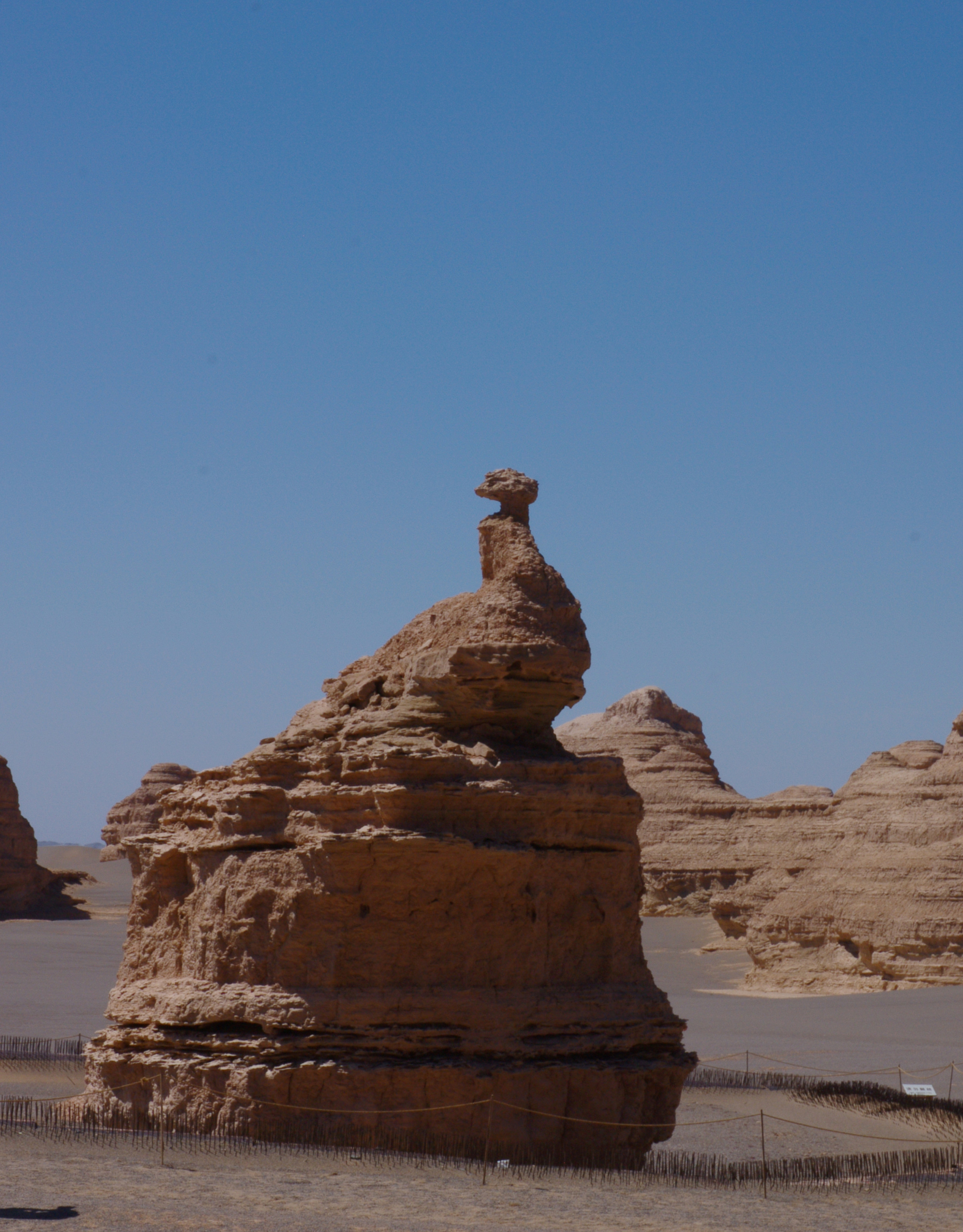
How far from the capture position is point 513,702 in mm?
13812

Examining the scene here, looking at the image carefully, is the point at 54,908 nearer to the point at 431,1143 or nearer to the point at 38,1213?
the point at 431,1143

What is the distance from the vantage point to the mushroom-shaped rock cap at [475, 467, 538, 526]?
14.6 metres

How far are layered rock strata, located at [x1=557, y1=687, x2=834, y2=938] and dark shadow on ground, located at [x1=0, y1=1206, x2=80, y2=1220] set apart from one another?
28863 mm

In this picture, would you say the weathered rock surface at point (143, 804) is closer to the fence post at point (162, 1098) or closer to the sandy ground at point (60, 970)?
the sandy ground at point (60, 970)

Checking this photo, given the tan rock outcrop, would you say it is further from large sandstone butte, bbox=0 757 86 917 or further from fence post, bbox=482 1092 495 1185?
large sandstone butte, bbox=0 757 86 917

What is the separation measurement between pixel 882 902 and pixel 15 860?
29255 millimetres

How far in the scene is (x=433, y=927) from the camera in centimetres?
1298

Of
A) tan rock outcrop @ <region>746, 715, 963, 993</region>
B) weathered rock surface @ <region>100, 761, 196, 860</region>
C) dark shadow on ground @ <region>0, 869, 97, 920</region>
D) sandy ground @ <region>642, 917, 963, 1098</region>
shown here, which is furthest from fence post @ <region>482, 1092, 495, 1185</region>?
weathered rock surface @ <region>100, 761, 196, 860</region>

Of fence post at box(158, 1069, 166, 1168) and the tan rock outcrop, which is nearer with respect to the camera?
fence post at box(158, 1069, 166, 1168)

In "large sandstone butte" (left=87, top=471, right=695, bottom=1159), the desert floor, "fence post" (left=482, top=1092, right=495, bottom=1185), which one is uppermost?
"large sandstone butte" (left=87, top=471, right=695, bottom=1159)

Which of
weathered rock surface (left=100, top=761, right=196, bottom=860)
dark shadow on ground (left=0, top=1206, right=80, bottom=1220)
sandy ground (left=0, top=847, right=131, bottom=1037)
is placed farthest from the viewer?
weathered rock surface (left=100, top=761, right=196, bottom=860)

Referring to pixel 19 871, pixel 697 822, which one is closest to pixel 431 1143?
pixel 697 822

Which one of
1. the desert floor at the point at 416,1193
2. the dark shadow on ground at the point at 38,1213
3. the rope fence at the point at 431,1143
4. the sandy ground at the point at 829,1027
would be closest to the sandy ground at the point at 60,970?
the desert floor at the point at 416,1193

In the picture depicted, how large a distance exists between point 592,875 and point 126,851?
452 centimetres
